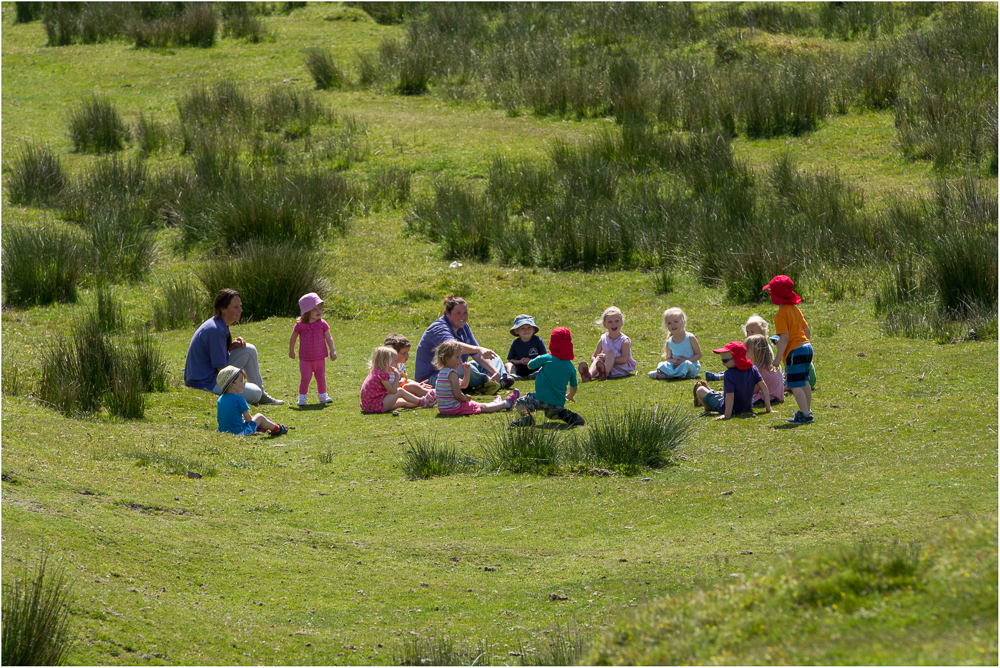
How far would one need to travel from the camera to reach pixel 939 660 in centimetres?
333

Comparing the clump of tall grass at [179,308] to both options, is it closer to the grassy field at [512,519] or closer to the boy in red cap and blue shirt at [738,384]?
the grassy field at [512,519]

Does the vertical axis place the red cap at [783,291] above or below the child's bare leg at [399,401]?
above

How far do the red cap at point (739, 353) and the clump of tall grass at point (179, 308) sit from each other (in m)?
8.19

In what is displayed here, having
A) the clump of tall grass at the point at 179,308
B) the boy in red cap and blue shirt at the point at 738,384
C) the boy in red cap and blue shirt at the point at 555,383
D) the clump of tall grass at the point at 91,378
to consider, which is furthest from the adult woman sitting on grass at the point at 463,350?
the clump of tall grass at the point at 179,308

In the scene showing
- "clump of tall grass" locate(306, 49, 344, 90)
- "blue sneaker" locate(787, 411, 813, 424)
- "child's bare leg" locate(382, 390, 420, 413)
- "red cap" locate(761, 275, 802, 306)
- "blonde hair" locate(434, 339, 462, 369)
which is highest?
"clump of tall grass" locate(306, 49, 344, 90)

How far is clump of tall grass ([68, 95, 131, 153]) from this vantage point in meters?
22.7

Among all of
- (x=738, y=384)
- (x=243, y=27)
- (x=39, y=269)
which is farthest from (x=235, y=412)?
(x=243, y=27)

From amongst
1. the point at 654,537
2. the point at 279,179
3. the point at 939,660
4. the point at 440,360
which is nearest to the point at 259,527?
the point at 654,537

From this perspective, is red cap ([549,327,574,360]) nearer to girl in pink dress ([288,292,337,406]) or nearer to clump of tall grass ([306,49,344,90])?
girl in pink dress ([288,292,337,406])

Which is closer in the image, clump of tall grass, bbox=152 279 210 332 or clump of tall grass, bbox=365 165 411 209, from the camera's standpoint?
clump of tall grass, bbox=152 279 210 332

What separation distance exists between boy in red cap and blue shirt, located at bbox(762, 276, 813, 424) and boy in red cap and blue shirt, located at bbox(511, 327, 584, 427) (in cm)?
178

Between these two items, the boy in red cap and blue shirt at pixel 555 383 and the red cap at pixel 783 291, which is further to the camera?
the boy in red cap and blue shirt at pixel 555 383

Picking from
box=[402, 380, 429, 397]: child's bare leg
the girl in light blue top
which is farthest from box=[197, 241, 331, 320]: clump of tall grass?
the girl in light blue top

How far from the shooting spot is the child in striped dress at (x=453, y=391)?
386 inches
